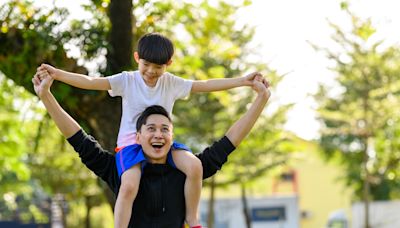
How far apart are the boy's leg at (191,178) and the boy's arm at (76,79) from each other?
537mm

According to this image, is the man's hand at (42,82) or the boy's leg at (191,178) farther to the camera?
the boy's leg at (191,178)

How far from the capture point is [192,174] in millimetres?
4777

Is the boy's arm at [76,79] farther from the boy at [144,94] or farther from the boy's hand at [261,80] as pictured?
the boy's hand at [261,80]

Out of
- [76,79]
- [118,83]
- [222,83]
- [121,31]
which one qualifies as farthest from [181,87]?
[121,31]

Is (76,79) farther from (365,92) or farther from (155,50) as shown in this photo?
(365,92)

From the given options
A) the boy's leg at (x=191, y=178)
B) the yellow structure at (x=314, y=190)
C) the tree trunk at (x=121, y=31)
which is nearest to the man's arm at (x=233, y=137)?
the boy's leg at (x=191, y=178)

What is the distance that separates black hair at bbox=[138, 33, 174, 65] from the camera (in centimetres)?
471

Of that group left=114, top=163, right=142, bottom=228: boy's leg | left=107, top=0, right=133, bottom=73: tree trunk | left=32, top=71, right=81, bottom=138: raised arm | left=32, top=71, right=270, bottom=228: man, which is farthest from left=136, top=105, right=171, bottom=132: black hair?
left=107, top=0, right=133, bottom=73: tree trunk

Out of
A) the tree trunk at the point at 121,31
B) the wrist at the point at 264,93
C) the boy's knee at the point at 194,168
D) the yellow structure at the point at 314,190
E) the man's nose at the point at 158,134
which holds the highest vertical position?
the yellow structure at the point at 314,190

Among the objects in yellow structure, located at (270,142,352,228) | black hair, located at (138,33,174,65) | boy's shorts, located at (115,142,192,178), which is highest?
yellow structure, located at (270,142,352,228)

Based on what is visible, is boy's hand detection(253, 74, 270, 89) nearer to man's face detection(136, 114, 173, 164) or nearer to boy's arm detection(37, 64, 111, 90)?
man's face detection(136, 114, 173, 164)

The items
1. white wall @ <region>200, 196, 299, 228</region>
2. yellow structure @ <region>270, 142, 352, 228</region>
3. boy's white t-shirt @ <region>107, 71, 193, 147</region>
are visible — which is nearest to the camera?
boy's white t-shirt @ <region>107, 71, 193, 147</region>

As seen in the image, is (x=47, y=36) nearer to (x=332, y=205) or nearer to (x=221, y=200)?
(x=221, y=200)

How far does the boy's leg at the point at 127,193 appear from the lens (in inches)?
184
